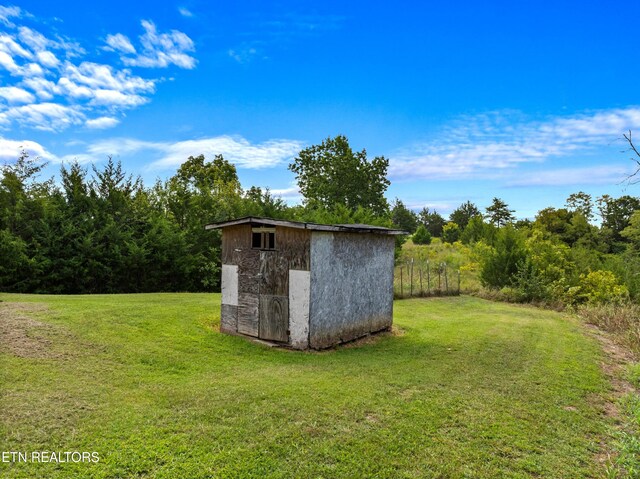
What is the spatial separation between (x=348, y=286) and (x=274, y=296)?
1.82 metres

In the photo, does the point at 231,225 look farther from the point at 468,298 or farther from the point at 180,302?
the point at 468,298

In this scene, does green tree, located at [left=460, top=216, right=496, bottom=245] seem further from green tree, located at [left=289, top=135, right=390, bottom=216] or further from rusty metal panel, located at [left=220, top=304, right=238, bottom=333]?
rusty metal panel, located at [left=220, top=304, right=238, bottom=333]

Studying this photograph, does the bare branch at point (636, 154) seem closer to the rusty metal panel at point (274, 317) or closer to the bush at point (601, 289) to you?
the rusty metal panel at point (274, 317)

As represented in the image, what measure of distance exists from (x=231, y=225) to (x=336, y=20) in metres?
6.54

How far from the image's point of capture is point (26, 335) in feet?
23.1

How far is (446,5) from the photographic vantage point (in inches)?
402

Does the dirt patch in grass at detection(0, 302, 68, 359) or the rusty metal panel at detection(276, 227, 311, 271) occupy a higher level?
the rusty metal panel at detection(276, 227, 311, 271)

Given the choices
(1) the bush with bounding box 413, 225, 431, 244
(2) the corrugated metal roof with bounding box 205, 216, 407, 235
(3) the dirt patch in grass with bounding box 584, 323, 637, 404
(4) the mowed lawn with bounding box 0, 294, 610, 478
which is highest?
(1) the bush with bounding box 413, 225, 431, 244

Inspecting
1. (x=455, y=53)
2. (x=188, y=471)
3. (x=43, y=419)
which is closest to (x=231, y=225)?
(x=43, y=419)

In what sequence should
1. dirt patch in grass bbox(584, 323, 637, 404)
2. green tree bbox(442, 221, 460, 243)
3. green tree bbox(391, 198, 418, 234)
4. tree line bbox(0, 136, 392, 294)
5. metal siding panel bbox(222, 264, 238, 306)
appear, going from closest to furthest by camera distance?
dirt patch in grass bbox(584, 323, 637, 404) < metal siding panel bbox(222, 264, 238, 306) < tree line bbox(0, 136, 392, 294) < green tree bbox(442, 221, 460, 243) < green tree bbox(391, 198, 418, 234)

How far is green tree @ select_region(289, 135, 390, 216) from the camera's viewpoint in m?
37.7

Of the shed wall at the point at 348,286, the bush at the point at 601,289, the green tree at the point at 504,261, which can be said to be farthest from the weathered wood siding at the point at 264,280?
the bush at the point at 601,289

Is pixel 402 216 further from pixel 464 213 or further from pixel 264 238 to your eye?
pixel 264 238

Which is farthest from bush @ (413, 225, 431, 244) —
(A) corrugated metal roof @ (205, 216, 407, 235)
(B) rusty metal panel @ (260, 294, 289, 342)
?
(B) rusty metal panel @ (260, 294, 289, 342)
